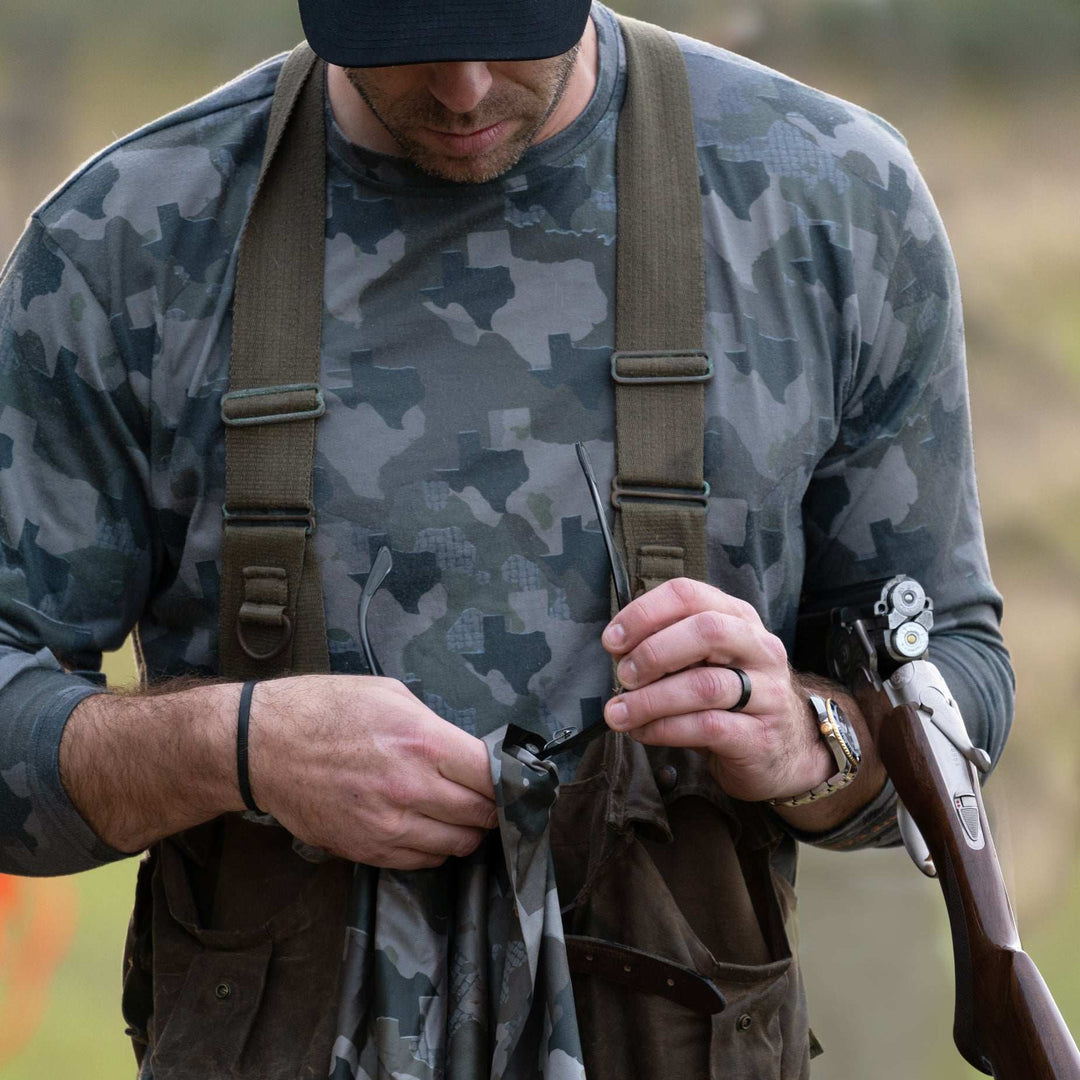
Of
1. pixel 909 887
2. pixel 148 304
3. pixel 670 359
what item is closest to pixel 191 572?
pixel 148 304

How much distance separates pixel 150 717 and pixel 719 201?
0.79 metres

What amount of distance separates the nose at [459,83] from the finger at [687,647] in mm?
538

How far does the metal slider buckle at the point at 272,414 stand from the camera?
56.1 inches

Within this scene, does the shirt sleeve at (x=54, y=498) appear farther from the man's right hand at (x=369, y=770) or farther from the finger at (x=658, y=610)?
the finger at (x=658, y=610)

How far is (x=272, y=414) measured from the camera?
1.44 meters

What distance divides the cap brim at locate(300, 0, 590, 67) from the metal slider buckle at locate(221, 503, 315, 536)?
1.42 feet

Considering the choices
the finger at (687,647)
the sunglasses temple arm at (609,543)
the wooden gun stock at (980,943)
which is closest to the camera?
the wooden gun stock at (980,943)

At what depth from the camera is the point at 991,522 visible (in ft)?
11.5

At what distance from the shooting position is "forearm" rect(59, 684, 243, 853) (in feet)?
4.50

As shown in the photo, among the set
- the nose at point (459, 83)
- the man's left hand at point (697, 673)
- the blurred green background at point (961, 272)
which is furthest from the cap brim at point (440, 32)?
the blurred green background at point (961, 272)

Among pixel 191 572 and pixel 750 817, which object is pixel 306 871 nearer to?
pixel 191 572

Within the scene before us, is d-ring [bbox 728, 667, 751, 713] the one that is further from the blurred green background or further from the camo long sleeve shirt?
the blurred green background

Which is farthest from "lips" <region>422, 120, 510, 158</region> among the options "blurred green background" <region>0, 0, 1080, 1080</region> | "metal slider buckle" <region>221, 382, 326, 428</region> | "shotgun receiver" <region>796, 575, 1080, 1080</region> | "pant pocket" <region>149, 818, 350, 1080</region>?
"blurred green background" <region>0, 0, 1080, 1080</region>

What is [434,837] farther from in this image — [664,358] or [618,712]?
[664,358]
